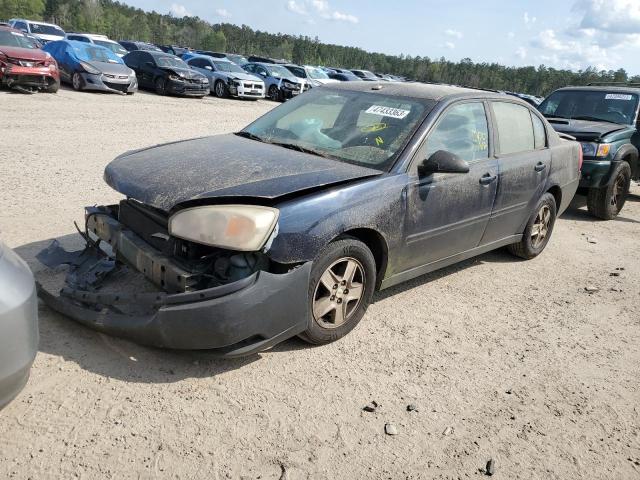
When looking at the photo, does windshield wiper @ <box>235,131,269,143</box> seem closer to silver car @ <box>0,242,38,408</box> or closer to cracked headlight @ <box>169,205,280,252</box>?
cracked headlight @ <box>169,205,280,252</box>

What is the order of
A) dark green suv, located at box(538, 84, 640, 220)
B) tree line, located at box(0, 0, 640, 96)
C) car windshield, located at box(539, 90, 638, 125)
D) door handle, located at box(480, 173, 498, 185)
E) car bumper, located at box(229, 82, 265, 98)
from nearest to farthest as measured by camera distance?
door handle, located at box(480, 173, 498, 185)
dark green suv, located at box(538, 84, 640, 220)
car windshield, located at box(539, 90, 638, 125)
car bumper, located at box(229, 82, 265, 98)
tree line, located at box(0, 0, 640, 96)

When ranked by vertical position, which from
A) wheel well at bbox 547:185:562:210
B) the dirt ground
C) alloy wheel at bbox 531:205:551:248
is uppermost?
wheel well at bbox 547:185:562:210

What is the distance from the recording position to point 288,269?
3.11m

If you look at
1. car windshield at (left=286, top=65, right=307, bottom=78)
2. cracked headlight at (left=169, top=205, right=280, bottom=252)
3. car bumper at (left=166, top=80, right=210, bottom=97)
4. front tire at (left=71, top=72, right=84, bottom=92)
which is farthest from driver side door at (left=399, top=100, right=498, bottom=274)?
car windshield at (left=286, top=65, right=307, bottom=78)

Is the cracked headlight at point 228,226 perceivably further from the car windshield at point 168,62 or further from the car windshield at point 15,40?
the car windshield at point 168,62

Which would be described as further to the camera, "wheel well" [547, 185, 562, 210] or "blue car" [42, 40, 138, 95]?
"blue car" [42, 40, 138, 95]

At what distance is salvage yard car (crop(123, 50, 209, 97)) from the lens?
63.3 feet

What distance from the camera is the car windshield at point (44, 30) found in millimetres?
25281

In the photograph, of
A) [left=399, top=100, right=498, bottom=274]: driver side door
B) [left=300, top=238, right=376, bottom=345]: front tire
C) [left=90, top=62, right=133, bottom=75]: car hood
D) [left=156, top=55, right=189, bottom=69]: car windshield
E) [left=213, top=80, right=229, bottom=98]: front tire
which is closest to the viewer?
[left=300, top=238, right=376, bottom=345]: front tire

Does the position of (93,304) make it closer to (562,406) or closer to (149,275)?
(149,275)

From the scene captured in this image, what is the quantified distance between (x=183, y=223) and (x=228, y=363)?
0.91 metres

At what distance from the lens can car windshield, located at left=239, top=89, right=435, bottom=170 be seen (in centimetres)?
388

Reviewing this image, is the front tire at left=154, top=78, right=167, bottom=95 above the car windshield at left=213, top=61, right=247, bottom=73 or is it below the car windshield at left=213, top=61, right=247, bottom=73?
below

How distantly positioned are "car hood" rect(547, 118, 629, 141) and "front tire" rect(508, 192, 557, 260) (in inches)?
103
